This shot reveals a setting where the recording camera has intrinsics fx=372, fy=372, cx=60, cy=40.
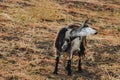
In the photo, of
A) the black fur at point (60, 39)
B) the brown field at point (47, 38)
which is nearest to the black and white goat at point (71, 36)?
the black fur at point (60, 39)

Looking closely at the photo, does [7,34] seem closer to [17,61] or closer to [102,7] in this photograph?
[17,61]

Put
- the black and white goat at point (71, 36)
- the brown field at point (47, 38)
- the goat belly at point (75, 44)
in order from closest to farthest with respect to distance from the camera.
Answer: the black and white goat at point (71, 36)
the goat belly at point (75, 44)
the brown field at point (47, 38)

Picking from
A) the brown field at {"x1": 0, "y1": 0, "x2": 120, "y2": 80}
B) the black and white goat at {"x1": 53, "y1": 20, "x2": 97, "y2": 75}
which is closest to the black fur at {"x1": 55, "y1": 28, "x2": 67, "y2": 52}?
the black and white goat at {"x1": 53, "y1": 20, "x2": 97, "y2": 75}

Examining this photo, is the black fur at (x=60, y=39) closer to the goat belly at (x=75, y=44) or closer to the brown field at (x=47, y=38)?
the goat belly at (x=75, y=44)

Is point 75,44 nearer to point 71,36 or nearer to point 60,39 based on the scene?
point 71,36

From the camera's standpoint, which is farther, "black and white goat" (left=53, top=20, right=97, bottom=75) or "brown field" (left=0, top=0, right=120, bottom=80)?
"brown field" (left=0, top=0, right=120, bottom=80)

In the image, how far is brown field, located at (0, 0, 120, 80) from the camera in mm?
9789

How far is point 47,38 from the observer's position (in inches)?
496

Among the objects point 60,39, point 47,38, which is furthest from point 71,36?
point 47,38

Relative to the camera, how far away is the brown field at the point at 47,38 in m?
9.79

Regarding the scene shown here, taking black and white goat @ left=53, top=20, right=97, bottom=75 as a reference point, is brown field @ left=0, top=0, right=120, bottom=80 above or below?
below

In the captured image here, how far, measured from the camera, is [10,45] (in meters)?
11.4

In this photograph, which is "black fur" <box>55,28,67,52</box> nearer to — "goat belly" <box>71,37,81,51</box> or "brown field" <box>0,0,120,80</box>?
"goat belly" <box>71,37,81,51</box>

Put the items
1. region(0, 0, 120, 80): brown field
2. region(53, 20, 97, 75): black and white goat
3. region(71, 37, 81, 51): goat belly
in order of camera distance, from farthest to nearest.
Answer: region(0, 0, 120, 80): brown field → region(71, 37, 81, 51): goat belly → region(53, 20, 97, 75): black and white goat
